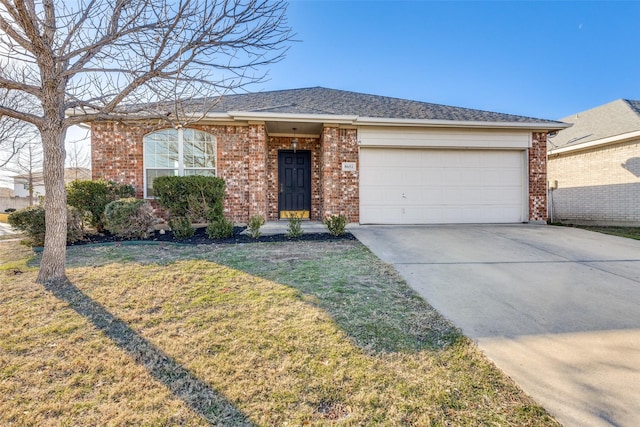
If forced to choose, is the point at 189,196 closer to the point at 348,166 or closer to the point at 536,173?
the point at 348,166

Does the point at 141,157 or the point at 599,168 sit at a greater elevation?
the point at 141,157

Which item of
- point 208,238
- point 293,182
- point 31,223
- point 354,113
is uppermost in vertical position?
point 354,113

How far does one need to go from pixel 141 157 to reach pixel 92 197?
5.31 ft

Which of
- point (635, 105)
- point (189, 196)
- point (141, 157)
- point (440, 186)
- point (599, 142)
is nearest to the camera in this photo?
point (189, 196)

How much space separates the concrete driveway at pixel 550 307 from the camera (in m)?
1.74

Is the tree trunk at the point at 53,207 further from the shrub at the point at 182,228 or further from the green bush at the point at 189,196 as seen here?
the green bush at the point at 189,196

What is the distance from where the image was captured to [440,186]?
27.9 feet

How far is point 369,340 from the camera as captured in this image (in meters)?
2.28

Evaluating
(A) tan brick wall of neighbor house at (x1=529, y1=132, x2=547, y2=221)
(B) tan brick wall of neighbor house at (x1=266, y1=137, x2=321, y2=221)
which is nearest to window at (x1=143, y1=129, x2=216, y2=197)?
(B) tan brick wall of neighbor house at (x1=266, y1=137, x2=321, y2=221)

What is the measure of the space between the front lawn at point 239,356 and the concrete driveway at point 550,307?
0.79 feet

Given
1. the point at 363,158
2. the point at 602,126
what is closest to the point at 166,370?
A: the point at 363,158

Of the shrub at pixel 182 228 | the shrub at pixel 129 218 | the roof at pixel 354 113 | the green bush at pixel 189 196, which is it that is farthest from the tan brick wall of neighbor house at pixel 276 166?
the shrub at pixel 129 218

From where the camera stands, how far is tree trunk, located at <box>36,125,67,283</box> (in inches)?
143

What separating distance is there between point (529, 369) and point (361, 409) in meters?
1.24
